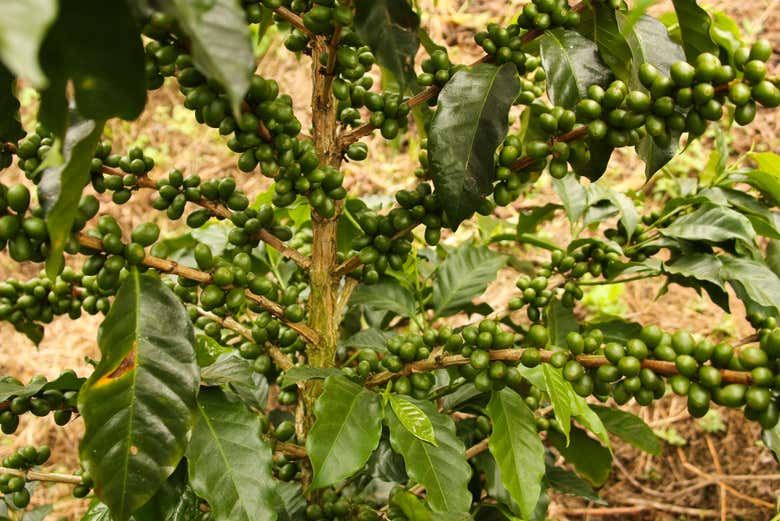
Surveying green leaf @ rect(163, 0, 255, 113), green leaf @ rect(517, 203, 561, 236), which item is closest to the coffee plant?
green leaf @ rect(163, 0, 255, 113)

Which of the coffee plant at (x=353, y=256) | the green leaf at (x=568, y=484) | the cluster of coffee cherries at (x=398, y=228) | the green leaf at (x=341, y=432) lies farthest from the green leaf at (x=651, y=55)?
the green leaf at (x=568, y=484)

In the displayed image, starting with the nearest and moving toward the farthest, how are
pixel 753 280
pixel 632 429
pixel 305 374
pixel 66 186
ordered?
pixel 66 186 → pixel 305 374 → pixel 753 280 → pixel 632 429

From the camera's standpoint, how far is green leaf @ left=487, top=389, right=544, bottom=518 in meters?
1.04

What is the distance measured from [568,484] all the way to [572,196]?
0.66 m

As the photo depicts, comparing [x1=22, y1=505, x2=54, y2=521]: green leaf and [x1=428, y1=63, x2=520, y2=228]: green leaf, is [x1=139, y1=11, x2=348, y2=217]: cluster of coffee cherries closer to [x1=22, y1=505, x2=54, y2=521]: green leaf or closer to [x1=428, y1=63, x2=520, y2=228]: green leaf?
[x1=428, y1=63, x2=520, y2=228]: green leaf

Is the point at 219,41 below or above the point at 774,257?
above

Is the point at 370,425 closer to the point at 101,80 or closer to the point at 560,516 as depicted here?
the point at 101,80

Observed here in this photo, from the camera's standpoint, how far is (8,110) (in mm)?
912

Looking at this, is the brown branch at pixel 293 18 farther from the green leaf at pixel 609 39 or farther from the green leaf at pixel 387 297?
the green leaf at pixel 387 297

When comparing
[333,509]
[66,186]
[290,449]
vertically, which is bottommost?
[333,509]

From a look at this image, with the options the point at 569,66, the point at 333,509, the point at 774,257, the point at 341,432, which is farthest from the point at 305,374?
the point at 774,257

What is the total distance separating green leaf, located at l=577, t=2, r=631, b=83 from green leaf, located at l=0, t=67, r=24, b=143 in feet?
2.77

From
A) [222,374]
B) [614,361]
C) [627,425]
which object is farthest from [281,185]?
[627,425]

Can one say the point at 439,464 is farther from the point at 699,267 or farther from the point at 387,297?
the point at 699,267
